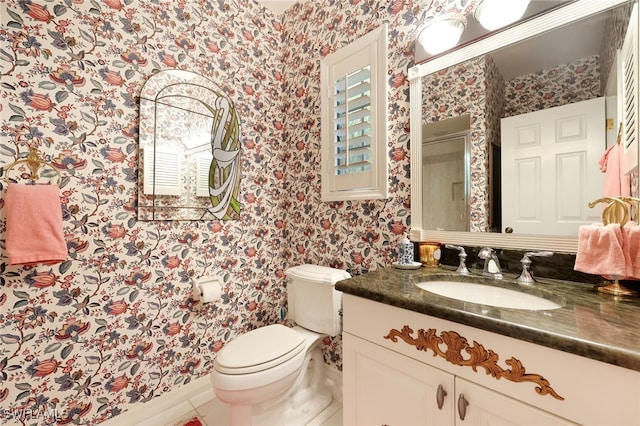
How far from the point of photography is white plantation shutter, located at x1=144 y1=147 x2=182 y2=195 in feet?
4.85

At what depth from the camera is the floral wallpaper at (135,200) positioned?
1.18 metres

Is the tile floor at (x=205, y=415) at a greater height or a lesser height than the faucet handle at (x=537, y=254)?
lesser

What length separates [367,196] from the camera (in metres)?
1.59

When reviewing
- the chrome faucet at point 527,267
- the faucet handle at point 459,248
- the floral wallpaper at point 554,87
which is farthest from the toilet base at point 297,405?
the floral wallpaper at point 554,87

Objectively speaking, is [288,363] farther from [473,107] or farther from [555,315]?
[473,107]

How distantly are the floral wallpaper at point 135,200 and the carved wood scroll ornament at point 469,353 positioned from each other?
67 centimetres

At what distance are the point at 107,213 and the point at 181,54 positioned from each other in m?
1.01

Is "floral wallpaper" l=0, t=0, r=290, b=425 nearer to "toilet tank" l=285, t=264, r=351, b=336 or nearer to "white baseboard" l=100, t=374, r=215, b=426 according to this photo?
"white baseboard" l=100, t=374, r=215, b=426

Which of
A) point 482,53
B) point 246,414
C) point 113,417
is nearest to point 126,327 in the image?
point 113,417

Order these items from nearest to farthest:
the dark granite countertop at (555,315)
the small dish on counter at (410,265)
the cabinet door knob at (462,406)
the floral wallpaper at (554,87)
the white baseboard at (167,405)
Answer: the dark granite countertop at (555,315) < the cabinet door knob at (462,406) < the floral wallpaper at (554,87) < the small dish on counter at (410,265) < the white baseboard at (167,405)

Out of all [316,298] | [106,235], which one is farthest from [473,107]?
[106,235]

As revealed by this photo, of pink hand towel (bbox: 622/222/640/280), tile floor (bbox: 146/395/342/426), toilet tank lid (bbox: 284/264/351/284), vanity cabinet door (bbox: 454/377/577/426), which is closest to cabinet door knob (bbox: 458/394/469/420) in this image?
vanity cabinet door (bbox: 454/377/577/426)

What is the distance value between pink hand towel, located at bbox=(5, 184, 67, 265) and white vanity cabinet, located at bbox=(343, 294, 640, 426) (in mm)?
1263

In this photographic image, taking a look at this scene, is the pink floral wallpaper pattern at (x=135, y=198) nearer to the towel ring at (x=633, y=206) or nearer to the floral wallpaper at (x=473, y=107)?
the floral wallpaper at (x=473, y=107)
